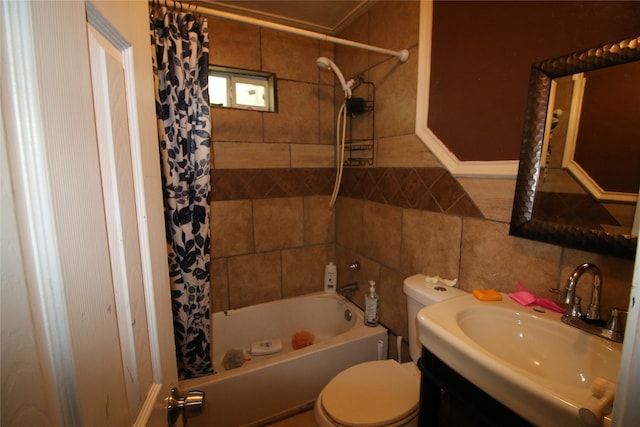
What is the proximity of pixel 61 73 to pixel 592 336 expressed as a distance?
1.31 m

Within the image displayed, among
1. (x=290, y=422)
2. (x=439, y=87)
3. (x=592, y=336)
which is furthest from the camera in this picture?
(x=290, y=422)

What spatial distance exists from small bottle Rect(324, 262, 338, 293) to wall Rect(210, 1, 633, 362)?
0.06 meters

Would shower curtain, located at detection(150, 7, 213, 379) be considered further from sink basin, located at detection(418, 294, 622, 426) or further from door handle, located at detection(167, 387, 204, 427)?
sink basin, located at detection(418, 294, 622, 426)

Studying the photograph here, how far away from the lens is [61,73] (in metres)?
0.31

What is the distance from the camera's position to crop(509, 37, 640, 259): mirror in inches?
33.2

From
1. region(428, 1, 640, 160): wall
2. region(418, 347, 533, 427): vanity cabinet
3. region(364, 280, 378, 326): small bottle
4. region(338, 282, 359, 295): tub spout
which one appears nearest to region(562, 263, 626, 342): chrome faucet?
region(418, 347, 533, 427): vanity cabinet

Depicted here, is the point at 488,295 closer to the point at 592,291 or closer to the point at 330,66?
the point at 592,291

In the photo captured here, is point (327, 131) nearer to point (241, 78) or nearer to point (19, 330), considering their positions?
point (241, 78)

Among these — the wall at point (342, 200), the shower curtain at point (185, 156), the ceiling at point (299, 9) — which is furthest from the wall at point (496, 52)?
the shower curtain at point (185, 156)

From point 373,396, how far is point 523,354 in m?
0.63

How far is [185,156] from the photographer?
4.84 ft

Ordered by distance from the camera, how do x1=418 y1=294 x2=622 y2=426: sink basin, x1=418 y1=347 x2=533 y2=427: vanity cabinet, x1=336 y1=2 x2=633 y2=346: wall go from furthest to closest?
x1=336 y1=2 x2=633 y2=346: wall
x1=418 y1=347 x2=533 y2=427: vanity cabinet
x1=418 y1=294 x2=622 y2=426: sink basin

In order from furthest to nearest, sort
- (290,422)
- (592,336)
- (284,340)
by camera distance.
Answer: (284,340), (290,422), (592,336)

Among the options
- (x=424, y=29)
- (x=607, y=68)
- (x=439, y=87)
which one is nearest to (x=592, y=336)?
(x=607, y=68)
